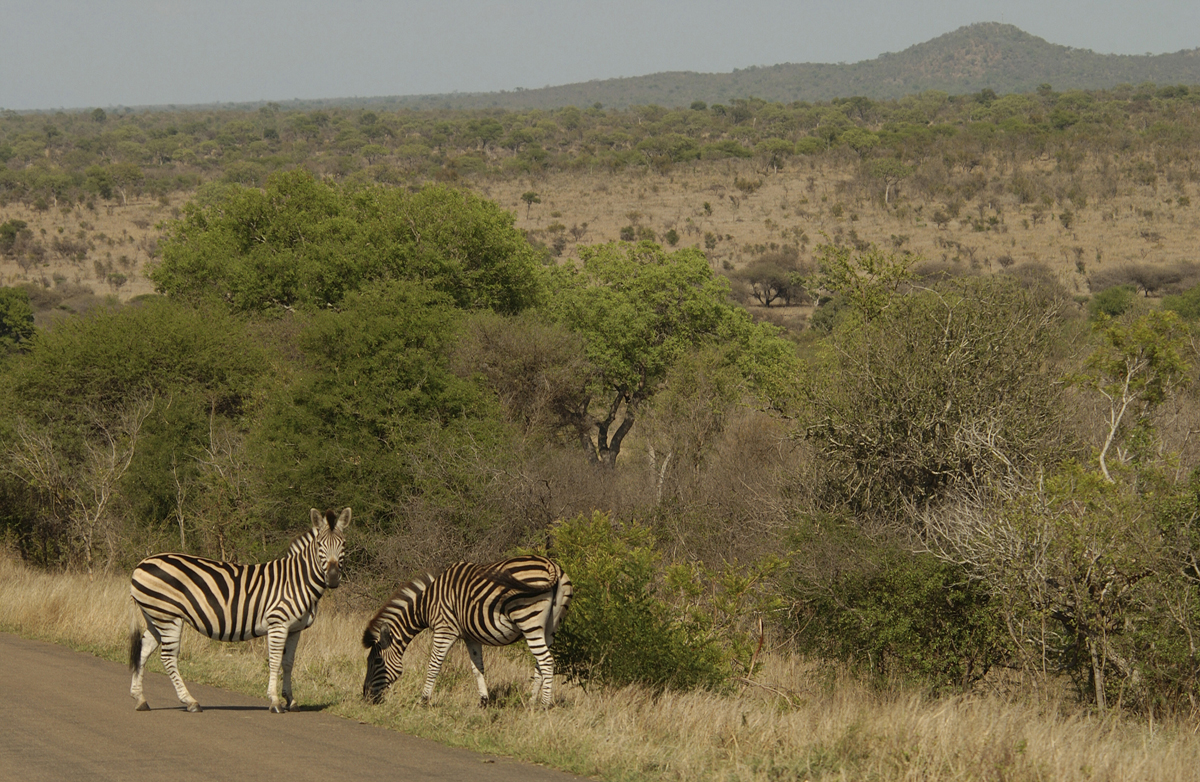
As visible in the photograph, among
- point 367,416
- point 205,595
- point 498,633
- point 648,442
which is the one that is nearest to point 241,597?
point 205,595

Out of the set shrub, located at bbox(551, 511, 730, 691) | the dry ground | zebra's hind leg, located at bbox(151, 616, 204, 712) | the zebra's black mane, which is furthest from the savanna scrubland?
the dry ground

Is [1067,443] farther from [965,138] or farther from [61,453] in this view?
[965,138]

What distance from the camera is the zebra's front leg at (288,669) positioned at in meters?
9.32

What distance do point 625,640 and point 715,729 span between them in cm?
230

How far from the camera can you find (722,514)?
21.1 m

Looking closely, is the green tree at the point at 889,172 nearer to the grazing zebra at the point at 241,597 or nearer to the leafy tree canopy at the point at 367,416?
the leafy tree canopy at the point at 367,416

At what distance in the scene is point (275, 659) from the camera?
9.25 m

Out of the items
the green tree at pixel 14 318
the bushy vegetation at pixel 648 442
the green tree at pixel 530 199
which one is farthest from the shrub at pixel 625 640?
the green tree at pixel 530 199

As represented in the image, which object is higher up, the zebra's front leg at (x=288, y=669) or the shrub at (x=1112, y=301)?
the shrub at (x=1112, y=301)

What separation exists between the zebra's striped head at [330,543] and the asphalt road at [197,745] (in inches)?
44.7

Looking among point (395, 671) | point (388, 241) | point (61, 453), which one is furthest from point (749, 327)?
point (395, 671)

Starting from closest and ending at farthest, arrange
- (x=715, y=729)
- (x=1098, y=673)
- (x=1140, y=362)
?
(x=715, y=729) < (x=1098, y=673) < (x=1140, y=362)

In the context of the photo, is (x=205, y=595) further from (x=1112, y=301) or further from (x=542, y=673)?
(x=1112, y=301)

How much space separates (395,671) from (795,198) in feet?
248
